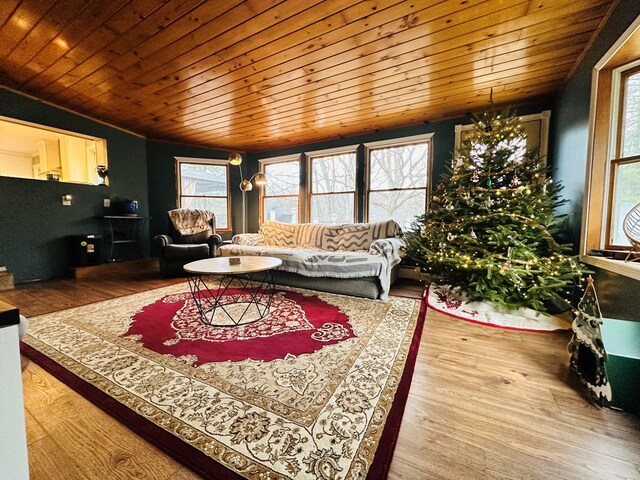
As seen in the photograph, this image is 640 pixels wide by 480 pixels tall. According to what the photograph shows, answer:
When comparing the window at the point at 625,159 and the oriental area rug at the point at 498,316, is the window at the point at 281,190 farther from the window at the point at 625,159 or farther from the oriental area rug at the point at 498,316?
the window at the point at 625,159

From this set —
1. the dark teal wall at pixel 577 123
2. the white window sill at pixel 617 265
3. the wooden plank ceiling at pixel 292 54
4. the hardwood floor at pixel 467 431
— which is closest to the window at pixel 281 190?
the wooden plank ceiling at pixel 292 54

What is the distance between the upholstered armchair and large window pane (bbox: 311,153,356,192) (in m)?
1.99

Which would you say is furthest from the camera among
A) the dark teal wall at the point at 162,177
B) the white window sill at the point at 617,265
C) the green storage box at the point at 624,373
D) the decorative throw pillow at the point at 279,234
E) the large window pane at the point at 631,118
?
the dark teal wall at the point at 162,177

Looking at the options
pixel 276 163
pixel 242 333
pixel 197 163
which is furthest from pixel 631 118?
pixel 197 163

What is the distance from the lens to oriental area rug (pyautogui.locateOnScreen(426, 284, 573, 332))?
7.16 feet

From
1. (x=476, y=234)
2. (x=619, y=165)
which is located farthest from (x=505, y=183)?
(x=619, y=165)

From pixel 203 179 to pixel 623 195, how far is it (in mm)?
5748

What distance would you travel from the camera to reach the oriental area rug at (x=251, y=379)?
1.00 m

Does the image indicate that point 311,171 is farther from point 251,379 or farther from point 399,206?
point 251,379

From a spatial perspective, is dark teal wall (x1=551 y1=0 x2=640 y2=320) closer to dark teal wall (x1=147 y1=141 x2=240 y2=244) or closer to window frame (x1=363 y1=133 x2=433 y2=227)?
window frame (x1=363 y1=133 x2=433 y2=227)

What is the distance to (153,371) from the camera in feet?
4.99

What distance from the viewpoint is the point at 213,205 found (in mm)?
5367

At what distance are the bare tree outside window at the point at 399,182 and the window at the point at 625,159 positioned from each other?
2067 millimetres

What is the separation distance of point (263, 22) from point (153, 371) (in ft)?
8.18
